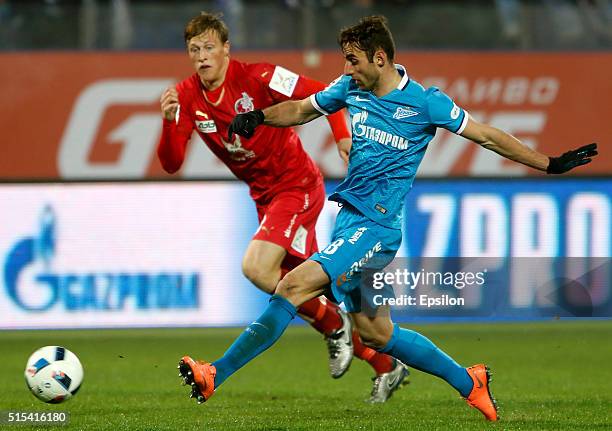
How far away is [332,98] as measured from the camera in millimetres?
6047

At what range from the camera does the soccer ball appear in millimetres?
5906

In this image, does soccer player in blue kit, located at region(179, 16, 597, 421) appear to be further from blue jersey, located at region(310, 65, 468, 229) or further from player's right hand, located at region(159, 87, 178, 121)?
player's right hand, located at region(159, 87, 178, 121)

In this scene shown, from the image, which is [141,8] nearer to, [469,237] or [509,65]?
[509,65]

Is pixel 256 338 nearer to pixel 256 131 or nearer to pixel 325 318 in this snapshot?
pixel 325 318

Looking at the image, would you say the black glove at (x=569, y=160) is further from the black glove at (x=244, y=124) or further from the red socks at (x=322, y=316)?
the red socks at (x=322, y=316)

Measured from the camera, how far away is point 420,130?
5.85 m

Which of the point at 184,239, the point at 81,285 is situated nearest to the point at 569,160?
the point at 184,239

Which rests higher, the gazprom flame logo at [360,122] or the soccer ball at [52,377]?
the gazprom flame logo at [360,122]

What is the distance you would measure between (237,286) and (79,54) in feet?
16.9

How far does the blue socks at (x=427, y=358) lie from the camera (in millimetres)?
5941

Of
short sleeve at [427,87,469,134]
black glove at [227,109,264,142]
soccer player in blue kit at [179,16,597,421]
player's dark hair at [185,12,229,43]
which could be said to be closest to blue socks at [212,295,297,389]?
soccer player in blue kit at [179,16,597,421]

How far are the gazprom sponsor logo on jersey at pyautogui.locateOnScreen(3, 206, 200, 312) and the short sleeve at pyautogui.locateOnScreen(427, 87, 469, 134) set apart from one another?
13.7 feet

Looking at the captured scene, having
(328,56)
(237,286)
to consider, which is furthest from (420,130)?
(328,56)

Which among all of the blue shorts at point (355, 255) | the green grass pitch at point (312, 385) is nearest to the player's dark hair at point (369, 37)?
the blue shorts at point (355, 255)
